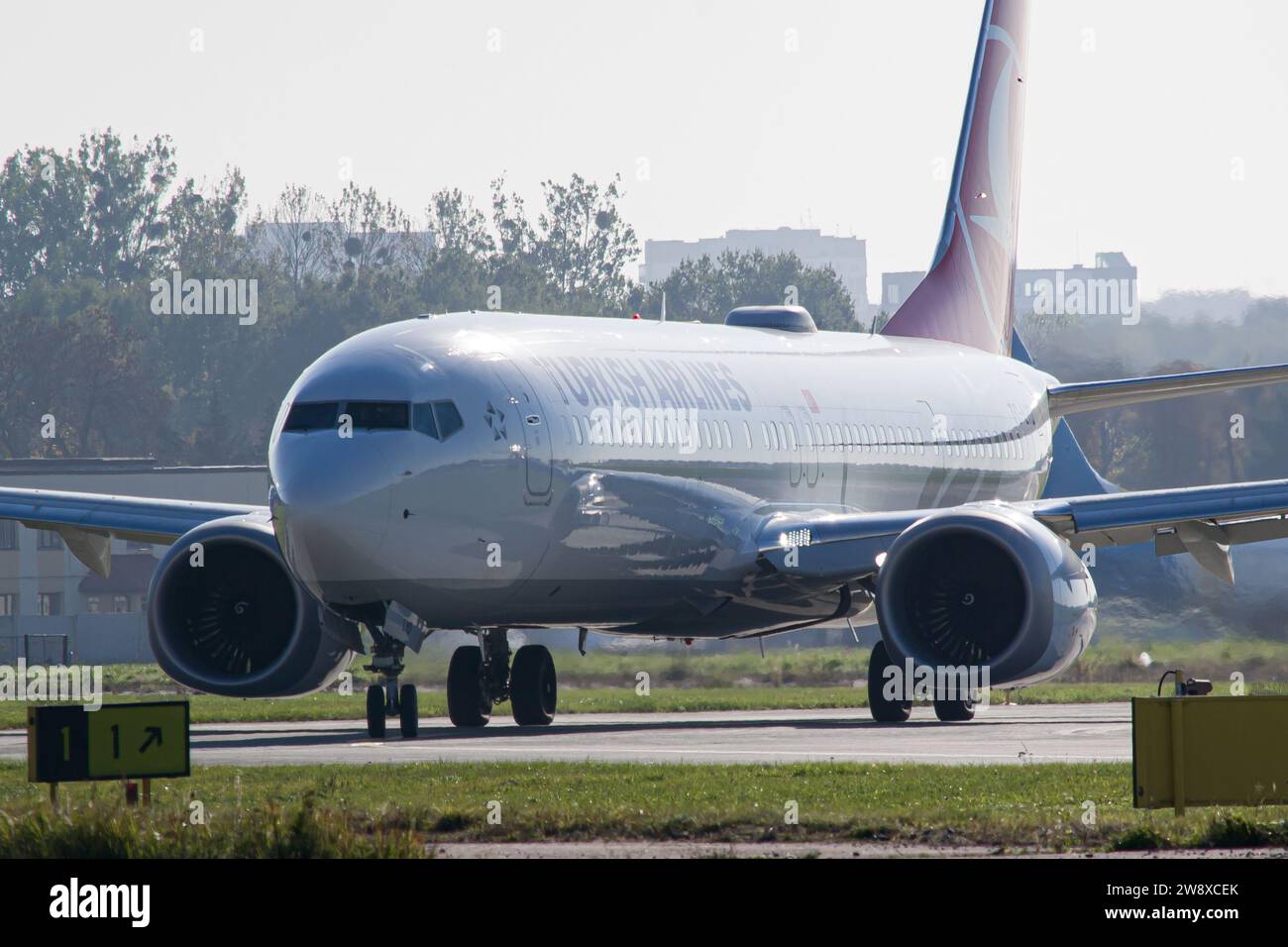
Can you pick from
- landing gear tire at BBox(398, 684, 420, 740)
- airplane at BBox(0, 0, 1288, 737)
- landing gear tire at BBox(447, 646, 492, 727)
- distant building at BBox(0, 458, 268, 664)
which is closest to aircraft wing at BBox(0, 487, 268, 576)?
airplane at BBox(0, 0, 1288, 737)

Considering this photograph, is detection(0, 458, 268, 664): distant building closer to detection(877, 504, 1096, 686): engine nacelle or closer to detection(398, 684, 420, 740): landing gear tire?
detection(398, 684, 420, 740): landing gear tire

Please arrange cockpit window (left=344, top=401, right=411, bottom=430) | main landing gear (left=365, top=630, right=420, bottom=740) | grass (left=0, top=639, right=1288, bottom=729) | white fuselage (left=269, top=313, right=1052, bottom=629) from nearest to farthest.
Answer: white fuselage (left=269, top=313, right=1052, bottom=629), cockpit window (left=344, top=401, right=411, bottom=430), main landing gear (left=365, top=630, right=420, bottom=740), grass (left=0, top=639, right=1288, bottom=729)

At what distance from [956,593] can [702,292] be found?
8731cm

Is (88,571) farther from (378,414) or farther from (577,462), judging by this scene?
(378,414)

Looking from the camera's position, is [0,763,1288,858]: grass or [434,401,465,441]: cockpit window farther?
[434,401,465,441]: cockpit window

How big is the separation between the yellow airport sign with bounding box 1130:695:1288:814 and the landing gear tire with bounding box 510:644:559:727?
41.6 feet

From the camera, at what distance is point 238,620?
85.8ft

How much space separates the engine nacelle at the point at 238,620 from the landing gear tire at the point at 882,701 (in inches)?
258

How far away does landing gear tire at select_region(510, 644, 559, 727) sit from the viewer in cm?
2684

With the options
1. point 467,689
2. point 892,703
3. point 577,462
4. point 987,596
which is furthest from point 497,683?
point 987,596

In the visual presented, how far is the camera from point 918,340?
117ft

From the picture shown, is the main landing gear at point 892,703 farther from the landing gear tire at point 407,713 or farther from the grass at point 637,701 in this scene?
the landing gear tire at point 407,713
